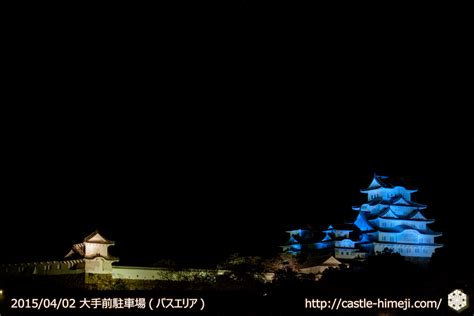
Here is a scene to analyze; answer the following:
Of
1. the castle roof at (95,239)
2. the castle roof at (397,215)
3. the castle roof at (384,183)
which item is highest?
the castle roof at (384,183)

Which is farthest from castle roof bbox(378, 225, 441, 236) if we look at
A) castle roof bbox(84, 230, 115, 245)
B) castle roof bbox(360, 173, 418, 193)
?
castle roof bbox(84, 230, 115, 245)

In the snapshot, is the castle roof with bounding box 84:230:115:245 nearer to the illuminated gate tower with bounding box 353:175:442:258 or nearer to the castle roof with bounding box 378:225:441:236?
the illuminated gate tower with bounding box 353:175:442:258

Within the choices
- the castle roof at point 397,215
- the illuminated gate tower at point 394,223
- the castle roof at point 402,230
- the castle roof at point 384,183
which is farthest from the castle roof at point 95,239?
the castle roof at point 384,183

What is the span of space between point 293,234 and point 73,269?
70.6 feet

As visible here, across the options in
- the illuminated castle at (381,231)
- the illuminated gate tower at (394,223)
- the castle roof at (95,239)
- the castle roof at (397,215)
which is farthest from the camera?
the castle roof at (397,215)

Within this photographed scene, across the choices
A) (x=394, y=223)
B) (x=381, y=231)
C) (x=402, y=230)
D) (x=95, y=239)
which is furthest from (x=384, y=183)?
(x=95, y=239)

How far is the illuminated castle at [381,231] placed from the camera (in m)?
53.8

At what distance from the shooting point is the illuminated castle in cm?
5384

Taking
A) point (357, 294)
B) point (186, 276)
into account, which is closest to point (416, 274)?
point (357, 294)

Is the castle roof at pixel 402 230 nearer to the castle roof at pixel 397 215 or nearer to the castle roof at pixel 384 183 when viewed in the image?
the castle roof at pixel 397 215

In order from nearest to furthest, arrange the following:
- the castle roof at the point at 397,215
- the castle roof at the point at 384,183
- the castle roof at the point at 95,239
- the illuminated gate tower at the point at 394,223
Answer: the castle roof at the point at 95,239 → the illuminated gate tower at the point at 394,223 → the castle roof at the point at 397,215 → the castle roof at the point at 384,183

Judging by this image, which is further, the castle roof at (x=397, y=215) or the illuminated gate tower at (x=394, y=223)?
the castle roof at (x=397, y=215)

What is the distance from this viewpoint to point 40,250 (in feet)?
144

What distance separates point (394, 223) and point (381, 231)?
1.64 m
